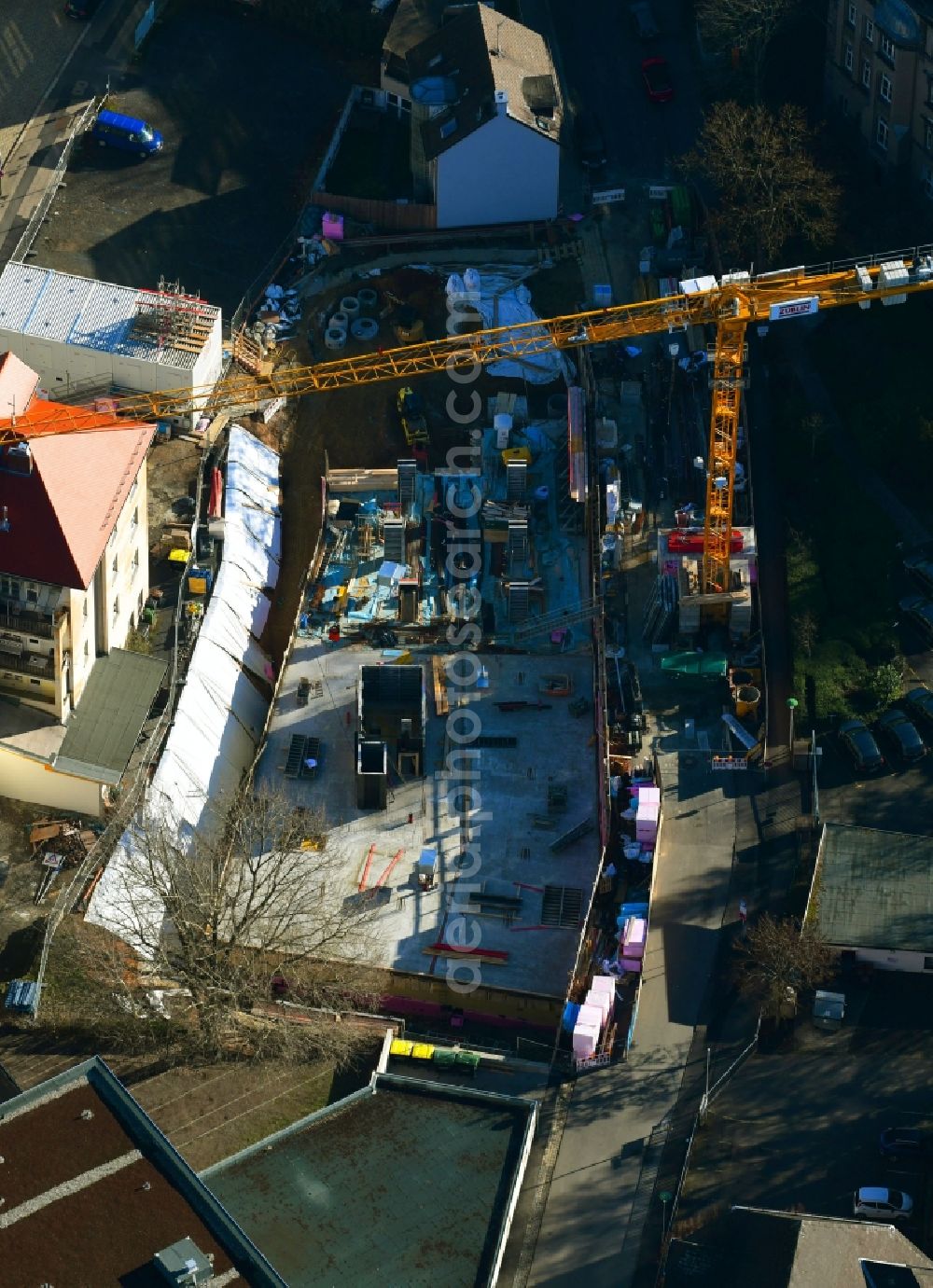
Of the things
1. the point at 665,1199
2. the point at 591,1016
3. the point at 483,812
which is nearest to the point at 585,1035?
the point at 591,1016

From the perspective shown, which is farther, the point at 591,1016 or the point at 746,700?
the point at 746,700

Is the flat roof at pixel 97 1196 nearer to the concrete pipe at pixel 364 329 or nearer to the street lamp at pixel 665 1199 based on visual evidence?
the street lamp at pixel 665 1199

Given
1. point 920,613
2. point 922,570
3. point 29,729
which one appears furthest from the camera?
point 922,570

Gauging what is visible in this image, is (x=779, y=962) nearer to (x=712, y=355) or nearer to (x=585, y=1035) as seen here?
(x=585, y=1035)

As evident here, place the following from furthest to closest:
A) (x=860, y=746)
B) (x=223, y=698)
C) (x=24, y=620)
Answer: (x=223, y=698), (x=860, y=746), (x=24, y=620)

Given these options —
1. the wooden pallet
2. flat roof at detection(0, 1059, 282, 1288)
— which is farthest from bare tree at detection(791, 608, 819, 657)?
flat roof at detection(0, 1059, 282, 1288)

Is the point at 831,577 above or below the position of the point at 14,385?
below

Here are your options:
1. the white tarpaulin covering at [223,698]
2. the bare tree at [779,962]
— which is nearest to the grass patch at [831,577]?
the bare tree at [779,962]

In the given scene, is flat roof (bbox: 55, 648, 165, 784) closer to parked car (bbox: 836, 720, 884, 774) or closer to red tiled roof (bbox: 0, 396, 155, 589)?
red tiled roof (bbox: 0, 396, 155, 589)
